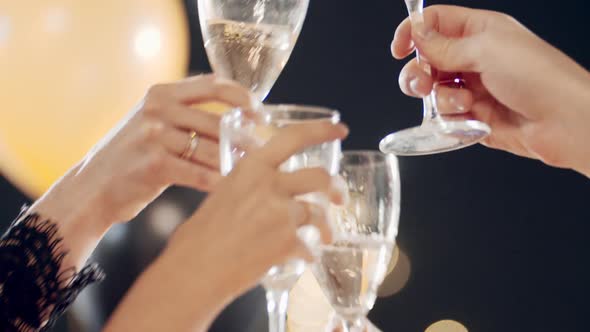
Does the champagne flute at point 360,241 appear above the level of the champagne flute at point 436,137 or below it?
above

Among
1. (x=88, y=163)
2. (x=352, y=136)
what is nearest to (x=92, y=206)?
(x=88, y=163)

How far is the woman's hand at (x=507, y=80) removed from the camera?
0.87m

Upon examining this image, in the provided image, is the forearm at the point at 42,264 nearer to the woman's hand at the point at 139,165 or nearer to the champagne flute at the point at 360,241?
the woman's hand at the point at 139,165

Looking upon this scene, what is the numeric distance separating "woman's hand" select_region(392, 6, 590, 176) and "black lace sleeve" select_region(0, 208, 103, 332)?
0.47m

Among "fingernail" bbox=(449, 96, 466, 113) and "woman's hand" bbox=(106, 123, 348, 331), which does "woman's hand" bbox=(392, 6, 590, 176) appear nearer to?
"fingernail" bbox=(449, 96, 466, 113)

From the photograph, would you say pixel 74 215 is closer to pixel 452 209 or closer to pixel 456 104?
pixel 456 104

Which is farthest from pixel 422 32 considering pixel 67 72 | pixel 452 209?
pixel 452 209

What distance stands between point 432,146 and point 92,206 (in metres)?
0.39

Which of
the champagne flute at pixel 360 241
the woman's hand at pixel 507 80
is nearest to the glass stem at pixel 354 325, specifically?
the champagne flute at pixel 360 241

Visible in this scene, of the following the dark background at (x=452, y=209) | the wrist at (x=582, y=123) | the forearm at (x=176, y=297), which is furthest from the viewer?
the dark background at (x=452, y=209)

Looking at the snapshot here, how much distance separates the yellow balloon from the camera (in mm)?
1271

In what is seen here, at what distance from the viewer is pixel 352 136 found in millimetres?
2236

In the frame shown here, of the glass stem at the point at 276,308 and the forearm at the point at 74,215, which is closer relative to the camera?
the glass stem at the point at 276,308

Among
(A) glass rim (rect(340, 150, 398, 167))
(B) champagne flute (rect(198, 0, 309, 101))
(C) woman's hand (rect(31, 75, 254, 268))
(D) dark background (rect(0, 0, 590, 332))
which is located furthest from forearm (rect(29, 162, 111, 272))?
(D) dark background (rect(0, 0, 590, 332))
